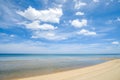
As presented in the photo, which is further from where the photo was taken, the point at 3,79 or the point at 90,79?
the point at 3,79

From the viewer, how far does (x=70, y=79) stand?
8.05 meters

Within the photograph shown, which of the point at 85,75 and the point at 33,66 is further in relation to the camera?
the point at 33,66

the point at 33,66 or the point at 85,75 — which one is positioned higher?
the point at 33,66

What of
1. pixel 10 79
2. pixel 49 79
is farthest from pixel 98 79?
pixel 10 79

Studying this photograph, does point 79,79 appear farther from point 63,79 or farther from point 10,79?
point 10,79

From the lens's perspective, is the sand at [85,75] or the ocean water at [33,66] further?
the ocean water at [33,66]

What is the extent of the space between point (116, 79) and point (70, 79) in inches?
123

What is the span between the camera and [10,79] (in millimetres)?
9312

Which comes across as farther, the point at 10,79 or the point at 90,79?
the point at 10,79

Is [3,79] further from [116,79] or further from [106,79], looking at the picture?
[116,79]

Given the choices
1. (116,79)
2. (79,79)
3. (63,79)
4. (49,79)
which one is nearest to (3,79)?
(49,79)

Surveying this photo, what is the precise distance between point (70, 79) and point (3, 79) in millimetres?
5487

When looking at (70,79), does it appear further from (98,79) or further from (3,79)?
(3,79)

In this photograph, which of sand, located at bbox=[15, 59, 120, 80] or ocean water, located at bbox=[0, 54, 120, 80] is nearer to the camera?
sand, located at bbox=[15, 59, 120, 80]
